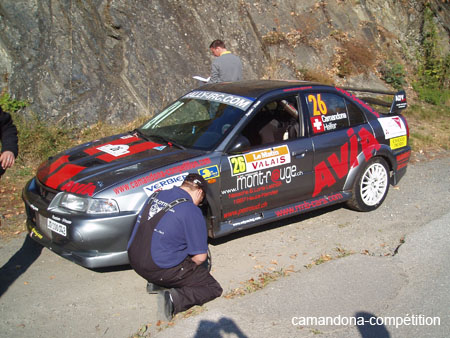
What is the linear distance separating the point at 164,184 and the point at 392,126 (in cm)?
351

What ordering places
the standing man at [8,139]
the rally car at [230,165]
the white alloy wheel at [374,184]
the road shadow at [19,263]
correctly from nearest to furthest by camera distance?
the standing man at [8,139], the rally car at [230,165], the road shadow at [19,263], the white alloy wheel at [374,184]

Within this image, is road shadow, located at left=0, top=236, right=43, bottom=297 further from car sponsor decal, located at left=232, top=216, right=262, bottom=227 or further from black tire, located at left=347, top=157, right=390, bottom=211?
black tire, located at left=347, top=157, right=390, bottom=211

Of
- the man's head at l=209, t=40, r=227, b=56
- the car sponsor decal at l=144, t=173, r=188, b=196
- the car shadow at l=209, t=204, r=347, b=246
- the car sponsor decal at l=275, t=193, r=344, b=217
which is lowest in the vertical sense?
the car shadow at l=209, t=204, r=347, b=246

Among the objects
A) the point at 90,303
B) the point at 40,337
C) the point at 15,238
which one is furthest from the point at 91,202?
the point at 15,238

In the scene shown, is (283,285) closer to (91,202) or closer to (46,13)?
(91,202)

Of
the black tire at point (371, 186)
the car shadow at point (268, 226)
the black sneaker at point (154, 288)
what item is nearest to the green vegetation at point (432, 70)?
the black tire at point (371, 186)

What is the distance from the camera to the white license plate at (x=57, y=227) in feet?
14.6

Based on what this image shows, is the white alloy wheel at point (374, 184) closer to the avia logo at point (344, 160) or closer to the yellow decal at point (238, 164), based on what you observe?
the avia logo at point (344, 160)

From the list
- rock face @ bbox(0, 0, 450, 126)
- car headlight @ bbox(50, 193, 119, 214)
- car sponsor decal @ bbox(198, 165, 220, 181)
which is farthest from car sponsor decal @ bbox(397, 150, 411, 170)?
rock face @ bbox(0, 0, 450, 126)

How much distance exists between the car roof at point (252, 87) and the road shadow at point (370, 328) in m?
2.61

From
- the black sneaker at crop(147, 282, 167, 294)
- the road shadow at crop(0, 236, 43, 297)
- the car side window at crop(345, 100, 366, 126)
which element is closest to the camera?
the black sneaker at crop(147, 282, 167, 294)

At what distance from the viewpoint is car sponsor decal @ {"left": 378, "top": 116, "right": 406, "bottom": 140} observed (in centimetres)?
655

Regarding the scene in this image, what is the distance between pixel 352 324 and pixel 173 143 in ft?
8.58

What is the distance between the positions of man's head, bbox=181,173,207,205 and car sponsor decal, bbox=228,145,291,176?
881 millimetres
